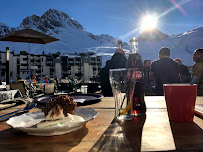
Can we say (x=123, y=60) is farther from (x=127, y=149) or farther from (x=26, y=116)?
(x=127, y=149)

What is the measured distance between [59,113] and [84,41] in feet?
448

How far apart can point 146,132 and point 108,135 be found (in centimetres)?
14

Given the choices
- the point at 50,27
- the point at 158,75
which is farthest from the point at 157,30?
the point at 158,75

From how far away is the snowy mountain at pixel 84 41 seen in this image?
7781 centimetres

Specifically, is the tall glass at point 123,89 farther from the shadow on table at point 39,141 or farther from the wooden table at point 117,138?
the shadow on table at point 39,141

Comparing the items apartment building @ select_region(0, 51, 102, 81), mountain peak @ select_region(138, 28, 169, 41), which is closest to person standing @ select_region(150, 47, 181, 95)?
apartment building @ select_region(0, 51, 102, 81)

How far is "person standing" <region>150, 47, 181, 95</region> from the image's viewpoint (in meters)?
3.31

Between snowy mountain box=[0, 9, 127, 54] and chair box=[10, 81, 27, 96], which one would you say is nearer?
chair box=[10, 81, 27, 96]

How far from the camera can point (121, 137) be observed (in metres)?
0.57

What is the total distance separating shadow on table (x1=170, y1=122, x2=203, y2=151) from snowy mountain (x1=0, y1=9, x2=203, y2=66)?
63449 millimetres

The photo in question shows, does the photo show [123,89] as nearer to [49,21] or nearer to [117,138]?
[117,138]

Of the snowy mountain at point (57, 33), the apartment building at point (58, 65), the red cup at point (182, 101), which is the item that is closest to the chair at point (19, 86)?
the red cup at point (182, 101)

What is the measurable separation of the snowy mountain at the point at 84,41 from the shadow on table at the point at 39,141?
63744 millimetres

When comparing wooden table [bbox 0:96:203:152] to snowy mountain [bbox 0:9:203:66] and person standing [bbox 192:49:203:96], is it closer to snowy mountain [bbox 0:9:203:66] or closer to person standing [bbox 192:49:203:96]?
person standing [bbox 192:49:203:96]
